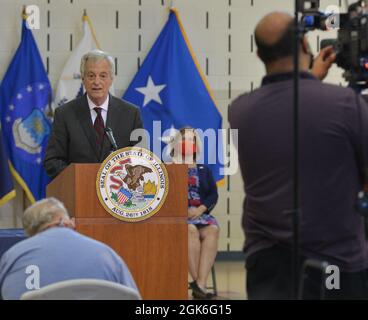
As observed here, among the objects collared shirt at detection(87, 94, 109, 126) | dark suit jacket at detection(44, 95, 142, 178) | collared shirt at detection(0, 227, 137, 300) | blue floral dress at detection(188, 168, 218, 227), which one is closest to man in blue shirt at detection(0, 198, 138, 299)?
collared shirt at detection(0, 227, 137, 300)

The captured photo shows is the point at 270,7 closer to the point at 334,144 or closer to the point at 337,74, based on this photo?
the point at 337,74

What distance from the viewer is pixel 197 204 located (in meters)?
8.38

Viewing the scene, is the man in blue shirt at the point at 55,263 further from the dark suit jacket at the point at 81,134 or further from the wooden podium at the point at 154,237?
the dark suit jacket at the point at 81,134

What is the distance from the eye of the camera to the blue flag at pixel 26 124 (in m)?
10.1

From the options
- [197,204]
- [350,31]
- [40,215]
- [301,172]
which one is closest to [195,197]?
[197,204]

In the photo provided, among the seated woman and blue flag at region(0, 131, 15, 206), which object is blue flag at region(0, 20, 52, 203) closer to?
blue flag at region(0, 131, 15, 206)

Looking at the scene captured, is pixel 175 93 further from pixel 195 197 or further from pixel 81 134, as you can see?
pixel 81 134

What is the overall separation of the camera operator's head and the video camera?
0.07 meters

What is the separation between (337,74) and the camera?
10758 mm

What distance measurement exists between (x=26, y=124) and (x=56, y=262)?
6.64 metres

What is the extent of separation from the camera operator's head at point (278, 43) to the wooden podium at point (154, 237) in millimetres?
1999

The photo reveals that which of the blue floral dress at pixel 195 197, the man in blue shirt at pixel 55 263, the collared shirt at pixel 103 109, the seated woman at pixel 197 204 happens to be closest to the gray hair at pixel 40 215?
the man in blue shirt at pixel 55 263
